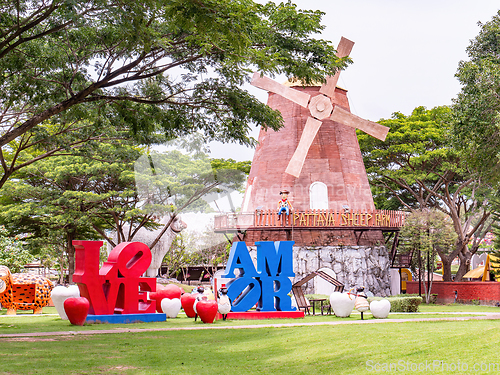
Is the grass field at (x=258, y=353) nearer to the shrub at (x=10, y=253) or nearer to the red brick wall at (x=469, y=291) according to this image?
the shrub at (x=10, y=253)

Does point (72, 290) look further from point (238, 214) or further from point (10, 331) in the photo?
point (238, 214)

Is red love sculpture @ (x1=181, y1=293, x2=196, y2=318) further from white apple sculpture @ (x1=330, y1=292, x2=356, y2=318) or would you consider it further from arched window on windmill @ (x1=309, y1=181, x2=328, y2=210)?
arched window on windmill @ (x1=309, y1=181, x2=328, y2=210)

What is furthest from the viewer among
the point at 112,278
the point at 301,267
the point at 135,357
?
the point at 301,267

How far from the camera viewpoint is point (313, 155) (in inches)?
1121

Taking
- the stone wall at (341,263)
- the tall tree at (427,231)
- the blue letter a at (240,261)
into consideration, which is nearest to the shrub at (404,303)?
the stone wall at (341,263)

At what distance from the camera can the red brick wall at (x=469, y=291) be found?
29.5 metres

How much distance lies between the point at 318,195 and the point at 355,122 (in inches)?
177

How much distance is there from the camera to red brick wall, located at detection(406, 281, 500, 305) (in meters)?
29.5

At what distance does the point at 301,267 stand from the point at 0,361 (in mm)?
20039

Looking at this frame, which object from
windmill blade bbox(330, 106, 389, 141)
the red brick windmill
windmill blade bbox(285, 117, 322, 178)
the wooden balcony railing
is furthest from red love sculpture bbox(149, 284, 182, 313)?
windmill blade bbox(330, 106, 389, 141)

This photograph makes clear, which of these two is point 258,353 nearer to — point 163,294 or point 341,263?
point 163,294

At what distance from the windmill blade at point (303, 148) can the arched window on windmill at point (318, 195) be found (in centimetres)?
159

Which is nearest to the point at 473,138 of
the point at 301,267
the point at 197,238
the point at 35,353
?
the point at 301,267

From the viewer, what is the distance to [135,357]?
9.14 meters
